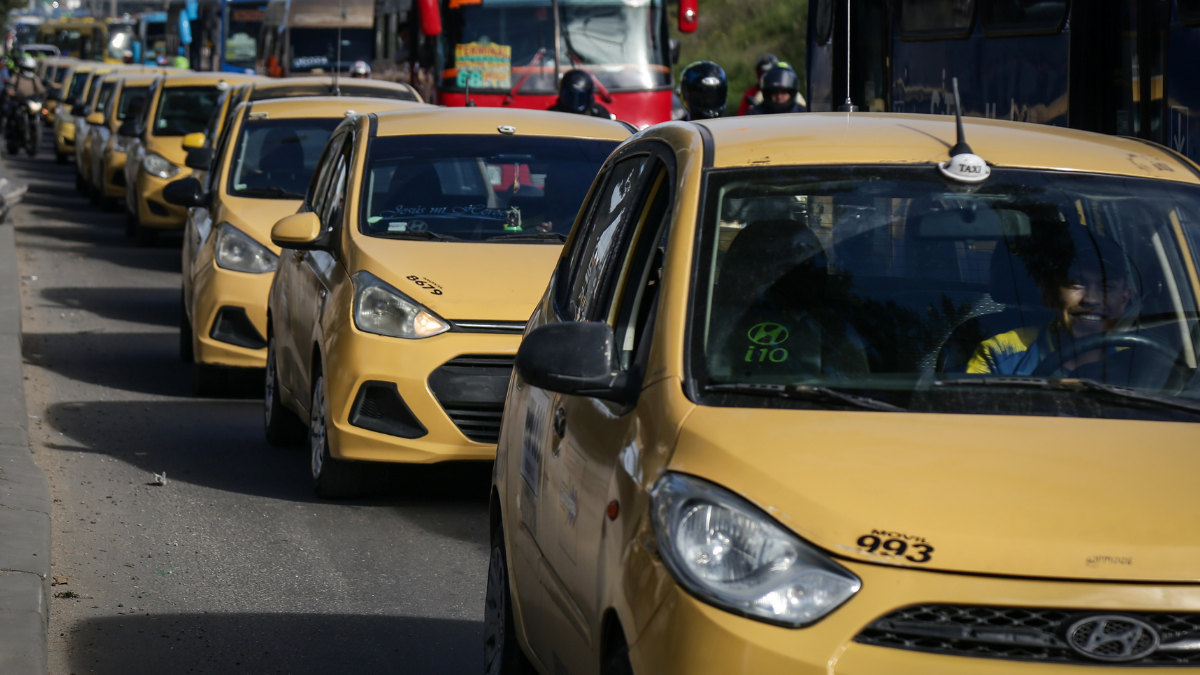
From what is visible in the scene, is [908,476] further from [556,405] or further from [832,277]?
[556,405]

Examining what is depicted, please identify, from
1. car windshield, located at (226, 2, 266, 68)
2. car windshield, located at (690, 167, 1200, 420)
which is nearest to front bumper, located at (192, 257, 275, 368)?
car windshield, located at (690, 167, 1200, 420)

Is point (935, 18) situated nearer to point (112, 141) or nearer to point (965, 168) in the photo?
point (965, 168)

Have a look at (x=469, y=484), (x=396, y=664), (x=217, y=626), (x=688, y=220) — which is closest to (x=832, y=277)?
(x=688, y=220)

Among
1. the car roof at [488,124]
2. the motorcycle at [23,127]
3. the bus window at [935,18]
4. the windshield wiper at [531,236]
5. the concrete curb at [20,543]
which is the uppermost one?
the bus window at [935,18]

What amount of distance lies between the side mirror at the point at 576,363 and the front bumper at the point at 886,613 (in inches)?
27.9

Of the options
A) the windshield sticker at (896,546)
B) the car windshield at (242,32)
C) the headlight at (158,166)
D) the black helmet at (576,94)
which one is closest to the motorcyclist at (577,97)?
the black helmet at (576,94)

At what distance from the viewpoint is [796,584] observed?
9.47 feet

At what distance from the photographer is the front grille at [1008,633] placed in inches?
111

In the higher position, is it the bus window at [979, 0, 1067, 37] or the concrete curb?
the bus window at [979, 0, 1067, 37]

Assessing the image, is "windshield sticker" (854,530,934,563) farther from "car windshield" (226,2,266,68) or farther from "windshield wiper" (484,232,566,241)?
"car windshield" (226,2,266,68)

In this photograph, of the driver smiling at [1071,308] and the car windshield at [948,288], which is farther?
the driver smiling at [1071,308]

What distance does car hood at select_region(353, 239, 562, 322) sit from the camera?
7398mm

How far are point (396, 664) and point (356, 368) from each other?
221cm

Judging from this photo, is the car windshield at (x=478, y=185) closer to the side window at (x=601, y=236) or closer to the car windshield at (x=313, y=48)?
the side window at (x=601, y=236)
